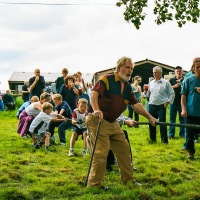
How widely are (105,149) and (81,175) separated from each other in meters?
1.12

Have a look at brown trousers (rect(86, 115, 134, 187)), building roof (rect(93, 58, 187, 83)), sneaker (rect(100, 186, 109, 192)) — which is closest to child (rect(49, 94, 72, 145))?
brown trousers (rect(86, 115, 134, 187))

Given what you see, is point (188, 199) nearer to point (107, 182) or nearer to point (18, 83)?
point (107, 182)

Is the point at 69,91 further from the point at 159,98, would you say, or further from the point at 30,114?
the point at 159,98

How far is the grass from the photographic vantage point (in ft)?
17.1

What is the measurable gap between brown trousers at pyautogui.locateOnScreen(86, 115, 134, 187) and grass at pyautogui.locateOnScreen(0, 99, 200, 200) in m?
0.19

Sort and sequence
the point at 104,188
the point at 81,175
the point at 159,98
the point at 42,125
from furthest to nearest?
the point at 159,98 → the point at 42,125 → the point at 81,175 → the point at 104,188

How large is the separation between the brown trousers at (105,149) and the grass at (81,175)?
19 cm

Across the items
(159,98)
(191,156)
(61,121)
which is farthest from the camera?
(159,98)

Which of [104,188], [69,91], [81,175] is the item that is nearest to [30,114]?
[69,91]

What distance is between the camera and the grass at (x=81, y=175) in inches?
205

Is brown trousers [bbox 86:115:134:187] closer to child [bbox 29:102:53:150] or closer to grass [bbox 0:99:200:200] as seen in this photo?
grass [bbox 0:99:200:200]

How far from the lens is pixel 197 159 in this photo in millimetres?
7875

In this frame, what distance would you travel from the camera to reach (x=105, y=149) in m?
5.48

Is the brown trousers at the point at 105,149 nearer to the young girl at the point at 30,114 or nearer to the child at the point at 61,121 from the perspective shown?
the child at the point at 61,121
